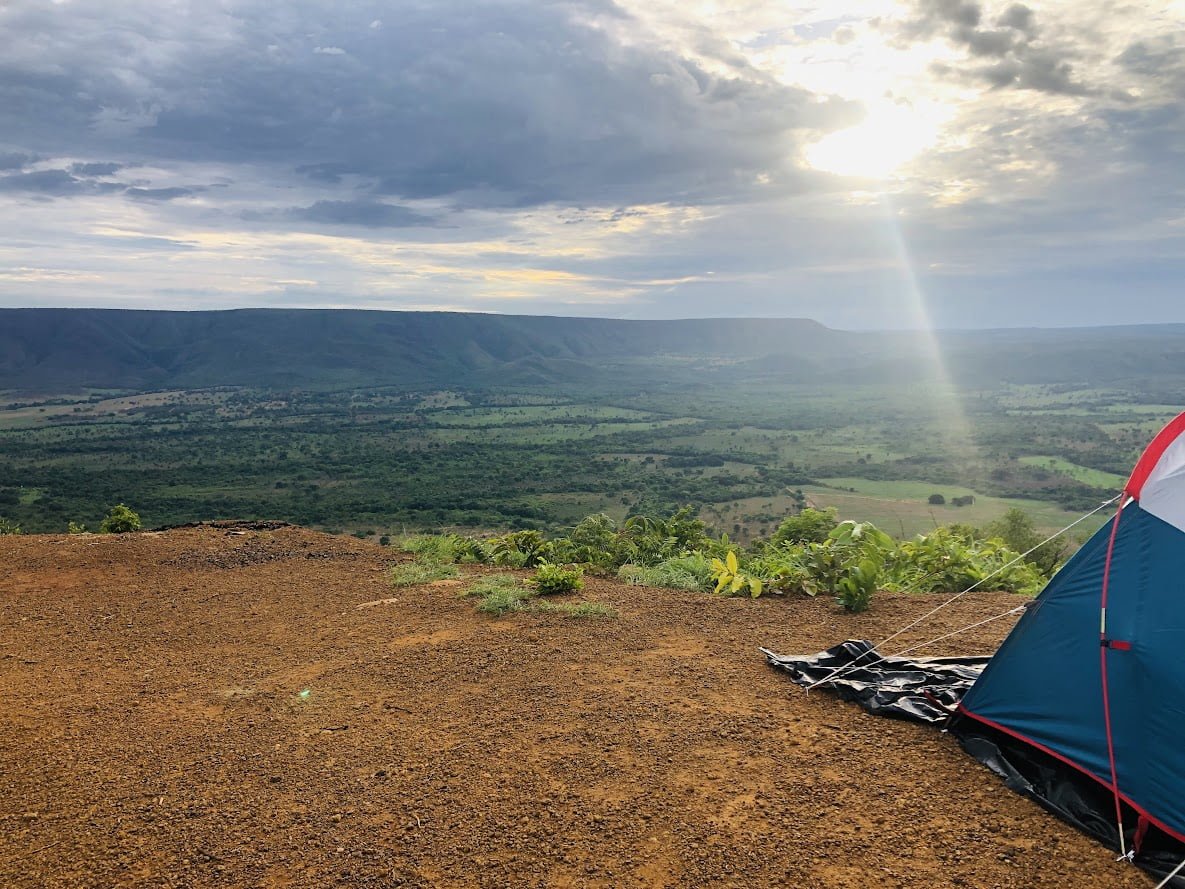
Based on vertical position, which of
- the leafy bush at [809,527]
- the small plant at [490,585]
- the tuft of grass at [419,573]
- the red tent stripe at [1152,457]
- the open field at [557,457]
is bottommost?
the open field at [557,457]

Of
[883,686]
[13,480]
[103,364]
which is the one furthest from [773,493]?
[103,364]

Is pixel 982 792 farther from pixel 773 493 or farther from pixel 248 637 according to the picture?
pixel 773 493

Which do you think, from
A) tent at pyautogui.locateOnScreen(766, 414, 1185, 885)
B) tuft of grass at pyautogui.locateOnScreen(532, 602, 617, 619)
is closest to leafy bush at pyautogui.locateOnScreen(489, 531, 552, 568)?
tuft of grass at pyautogui.locateOnScreen(532, 602, 617, 619)

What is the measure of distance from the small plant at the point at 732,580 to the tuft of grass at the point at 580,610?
1.54 m

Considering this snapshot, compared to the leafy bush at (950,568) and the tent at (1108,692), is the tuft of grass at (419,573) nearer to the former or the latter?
the tent at (1108,692)

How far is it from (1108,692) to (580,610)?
464 cm

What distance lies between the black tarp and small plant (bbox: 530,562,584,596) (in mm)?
2556

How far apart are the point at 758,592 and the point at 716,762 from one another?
12.1ft

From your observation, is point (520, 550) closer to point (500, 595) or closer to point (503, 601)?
point (500, 595)

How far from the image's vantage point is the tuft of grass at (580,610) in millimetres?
7570

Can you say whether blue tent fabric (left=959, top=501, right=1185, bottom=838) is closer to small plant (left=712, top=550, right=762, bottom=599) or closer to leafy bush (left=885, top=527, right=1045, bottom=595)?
small plant (left=712, top=550, right=762, bottom=599)

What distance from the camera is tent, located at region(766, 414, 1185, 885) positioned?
4.04 m

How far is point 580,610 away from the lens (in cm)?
760

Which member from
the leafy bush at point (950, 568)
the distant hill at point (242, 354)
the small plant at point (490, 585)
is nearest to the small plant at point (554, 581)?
the small plant at point (490, 585)
